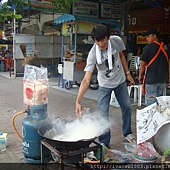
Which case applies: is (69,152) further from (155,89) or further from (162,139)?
(155,89)

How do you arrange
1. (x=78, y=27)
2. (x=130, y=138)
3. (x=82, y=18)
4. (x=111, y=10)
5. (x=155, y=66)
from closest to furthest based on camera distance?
(x=130, y=138) < (x=155, y=66) < (x=82, y=18) < (x=78, y=27) < (x=111, y=10)

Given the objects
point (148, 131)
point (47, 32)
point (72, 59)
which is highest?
point (47, 32)

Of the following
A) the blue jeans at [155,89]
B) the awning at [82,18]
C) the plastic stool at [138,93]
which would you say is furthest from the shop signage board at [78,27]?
the blue jeans at [155,89]

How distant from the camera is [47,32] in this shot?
18781mm

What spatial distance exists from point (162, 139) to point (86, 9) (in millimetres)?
6963

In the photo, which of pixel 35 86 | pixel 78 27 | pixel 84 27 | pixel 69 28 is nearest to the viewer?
pixel 35 86

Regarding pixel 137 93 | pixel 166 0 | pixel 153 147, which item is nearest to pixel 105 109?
pixel 153 147

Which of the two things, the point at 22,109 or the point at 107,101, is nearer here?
the point at 107,101

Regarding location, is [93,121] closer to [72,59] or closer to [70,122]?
[70,122]

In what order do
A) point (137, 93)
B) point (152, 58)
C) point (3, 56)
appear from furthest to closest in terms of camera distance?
point (3, 56) < point (137, 93) < point (152, 58)

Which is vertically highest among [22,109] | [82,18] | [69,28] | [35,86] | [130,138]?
[82,18]

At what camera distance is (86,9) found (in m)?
8.94

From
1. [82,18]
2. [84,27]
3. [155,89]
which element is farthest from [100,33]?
[84,27]

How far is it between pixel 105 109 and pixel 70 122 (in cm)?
71
